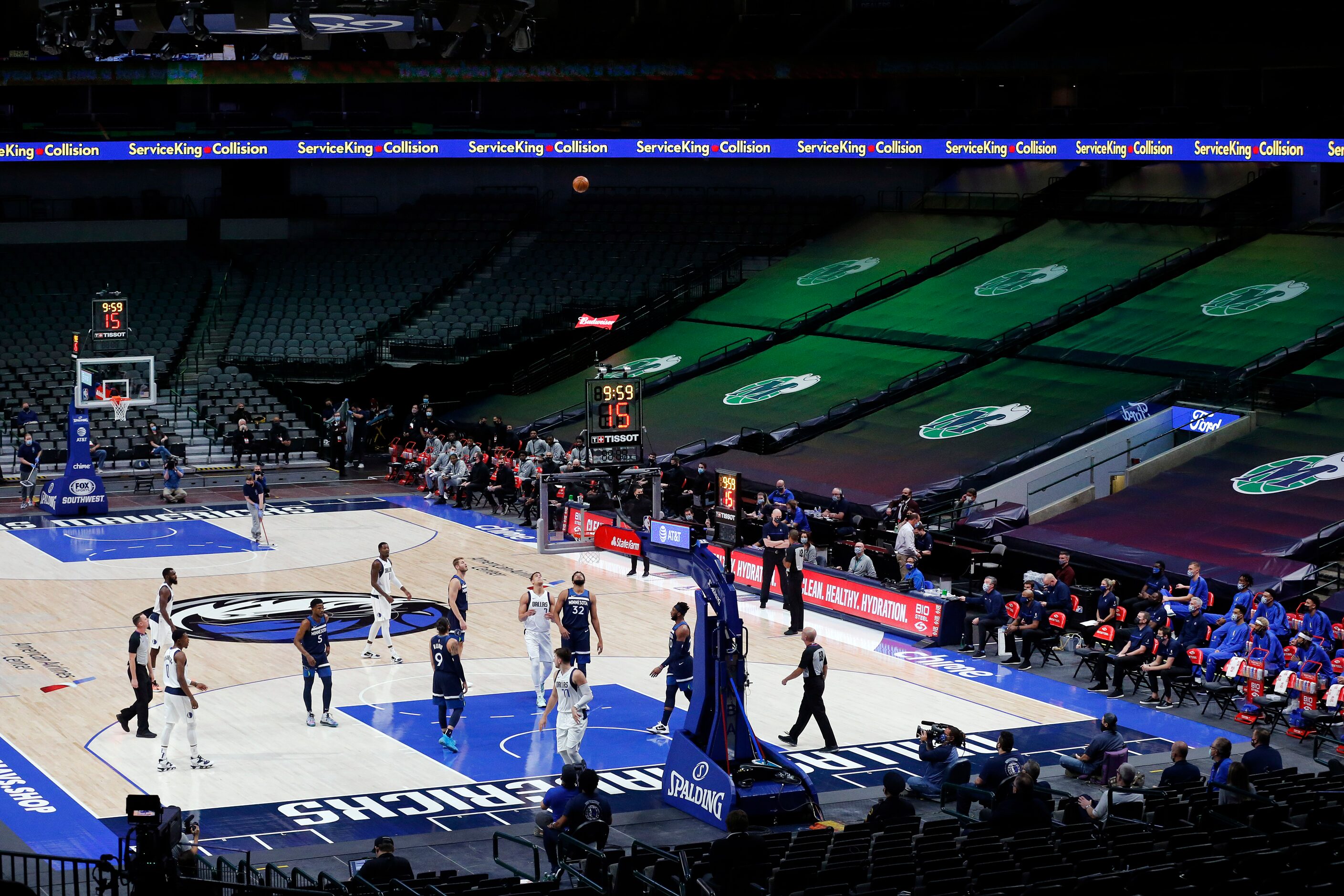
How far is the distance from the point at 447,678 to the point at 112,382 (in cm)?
1874

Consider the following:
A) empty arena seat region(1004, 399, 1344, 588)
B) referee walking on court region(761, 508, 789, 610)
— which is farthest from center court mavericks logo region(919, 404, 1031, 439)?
referee walking on court region(761, 508, 789, 610)

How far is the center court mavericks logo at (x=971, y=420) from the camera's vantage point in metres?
36.1

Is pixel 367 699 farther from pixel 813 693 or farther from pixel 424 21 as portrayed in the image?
pixel 424 21

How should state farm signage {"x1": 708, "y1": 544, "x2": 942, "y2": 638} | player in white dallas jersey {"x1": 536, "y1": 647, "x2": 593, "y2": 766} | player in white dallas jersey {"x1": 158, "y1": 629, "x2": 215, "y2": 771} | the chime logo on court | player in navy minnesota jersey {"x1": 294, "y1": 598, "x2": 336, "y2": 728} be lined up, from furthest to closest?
the chime logo on court → state farm signage {"x1": 708, "y1": 544, "x2": 942, "y2": 638} → player in navy minnesota jersey {"x1": 294, "y1": 598, "x2": 336, "y2": 728} → player in white dallas jersey {"x1": 158, "y1": 629, "x2": 215, "y2": 771} → player in white dallas jersey {"x1": 536, "y1": 647, "x2": 593, "y2": 766}

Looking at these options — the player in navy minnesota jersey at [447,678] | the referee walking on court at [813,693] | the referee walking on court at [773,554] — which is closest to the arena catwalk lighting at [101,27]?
the player in navy minnesota jersey at [447,678]

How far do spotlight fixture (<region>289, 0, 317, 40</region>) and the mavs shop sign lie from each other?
19.9 meters

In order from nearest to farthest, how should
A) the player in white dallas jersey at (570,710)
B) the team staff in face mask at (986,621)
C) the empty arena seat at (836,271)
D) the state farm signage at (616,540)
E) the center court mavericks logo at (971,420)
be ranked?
the player in white dallas jersey at (570,710) < the team staff in face mask at (986,621) < the state farm signage at (616,540) < the center court mavericks logo at (971,420) < the empty arena seat at (836,271)

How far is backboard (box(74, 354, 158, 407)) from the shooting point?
35312 mm

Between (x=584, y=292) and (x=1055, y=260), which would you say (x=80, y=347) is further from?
(x=1055, y=260)

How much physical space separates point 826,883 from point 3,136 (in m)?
43.0

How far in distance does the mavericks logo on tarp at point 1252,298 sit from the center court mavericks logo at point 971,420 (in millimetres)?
5130

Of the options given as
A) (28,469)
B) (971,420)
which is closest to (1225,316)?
(971,420)

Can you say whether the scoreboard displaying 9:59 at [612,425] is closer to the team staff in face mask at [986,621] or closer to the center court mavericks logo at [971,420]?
the team staff in face mask at [986,621]

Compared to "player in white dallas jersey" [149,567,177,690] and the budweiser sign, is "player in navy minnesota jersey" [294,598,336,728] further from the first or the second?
the budweiser sign
